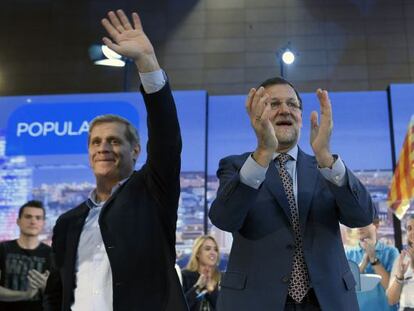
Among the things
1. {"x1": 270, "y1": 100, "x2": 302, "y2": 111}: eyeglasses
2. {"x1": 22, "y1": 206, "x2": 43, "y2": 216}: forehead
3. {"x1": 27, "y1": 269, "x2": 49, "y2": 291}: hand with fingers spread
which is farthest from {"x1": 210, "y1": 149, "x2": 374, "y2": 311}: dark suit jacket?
{"x1": 22, "y1": 206, "x2": 43, "y2": 216}: forehead

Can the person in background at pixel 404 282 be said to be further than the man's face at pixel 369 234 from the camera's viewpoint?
No

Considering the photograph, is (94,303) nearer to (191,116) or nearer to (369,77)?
(191,116)

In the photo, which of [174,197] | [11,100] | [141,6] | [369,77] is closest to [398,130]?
[369,77]

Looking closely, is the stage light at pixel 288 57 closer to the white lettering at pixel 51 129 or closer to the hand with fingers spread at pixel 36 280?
the white lettering at pixel 51 129

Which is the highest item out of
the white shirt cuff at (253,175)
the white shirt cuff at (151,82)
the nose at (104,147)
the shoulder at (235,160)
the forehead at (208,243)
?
the white shirt cuff at (151,82)

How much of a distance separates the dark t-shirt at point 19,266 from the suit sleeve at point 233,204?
266cm

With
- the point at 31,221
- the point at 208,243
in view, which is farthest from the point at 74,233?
the point at 208,243

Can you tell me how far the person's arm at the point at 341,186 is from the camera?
1.56m

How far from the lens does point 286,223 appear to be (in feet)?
5.30

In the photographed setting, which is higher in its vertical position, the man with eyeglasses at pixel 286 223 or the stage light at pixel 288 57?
the stage light at pixel 288 57

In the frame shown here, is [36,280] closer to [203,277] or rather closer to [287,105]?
[203,277]

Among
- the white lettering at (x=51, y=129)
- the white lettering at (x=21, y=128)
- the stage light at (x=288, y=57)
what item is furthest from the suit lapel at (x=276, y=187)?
the stage light at (x=288, y=57)

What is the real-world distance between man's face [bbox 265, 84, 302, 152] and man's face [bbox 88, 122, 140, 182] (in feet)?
1.57

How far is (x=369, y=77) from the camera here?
277 inches
